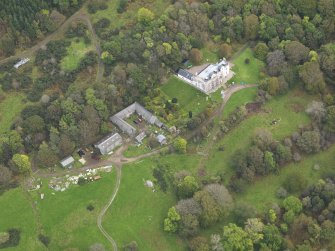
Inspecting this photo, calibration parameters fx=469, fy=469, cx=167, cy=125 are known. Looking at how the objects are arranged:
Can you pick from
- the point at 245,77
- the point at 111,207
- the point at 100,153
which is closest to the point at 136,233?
the point at 111,207

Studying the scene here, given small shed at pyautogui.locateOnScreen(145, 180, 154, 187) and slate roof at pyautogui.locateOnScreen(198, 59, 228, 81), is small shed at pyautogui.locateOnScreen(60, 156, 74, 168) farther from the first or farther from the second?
slate roof at pyautogui.locateOnScreen(198, 59, 228, 81)

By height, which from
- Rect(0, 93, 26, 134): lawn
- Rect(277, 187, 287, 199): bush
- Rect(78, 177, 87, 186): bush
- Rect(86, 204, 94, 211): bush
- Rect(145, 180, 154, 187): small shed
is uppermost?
Rect(0, 93, 26, 134): lawn

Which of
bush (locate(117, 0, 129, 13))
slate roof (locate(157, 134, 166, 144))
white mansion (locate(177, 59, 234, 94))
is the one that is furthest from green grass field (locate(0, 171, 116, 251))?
bush (locate(117, 0, 129, 13))

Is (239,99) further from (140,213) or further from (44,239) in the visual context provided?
(44,239)

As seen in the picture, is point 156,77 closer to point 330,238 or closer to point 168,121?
point 168,121

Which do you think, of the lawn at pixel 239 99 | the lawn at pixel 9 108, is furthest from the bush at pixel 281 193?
the lawn at pixel 9 108

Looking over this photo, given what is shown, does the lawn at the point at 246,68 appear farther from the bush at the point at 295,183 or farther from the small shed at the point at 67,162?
the small shed at the point at 67,162

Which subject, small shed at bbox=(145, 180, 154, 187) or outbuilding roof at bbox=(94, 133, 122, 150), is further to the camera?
outbuilding roof at bbox=(94, 133, 122, 150)
